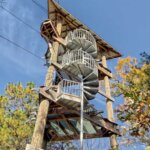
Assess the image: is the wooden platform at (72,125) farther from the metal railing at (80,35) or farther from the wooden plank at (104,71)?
the metal railing at (80,35)

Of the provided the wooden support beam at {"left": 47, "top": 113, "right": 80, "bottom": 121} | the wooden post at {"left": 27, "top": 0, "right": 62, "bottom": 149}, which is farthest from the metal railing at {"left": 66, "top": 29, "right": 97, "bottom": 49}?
the wooden support beam at {"left": 47, "top": 113, "right": 80, "bottom": 121}

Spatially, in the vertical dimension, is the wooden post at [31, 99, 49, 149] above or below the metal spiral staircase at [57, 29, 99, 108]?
below

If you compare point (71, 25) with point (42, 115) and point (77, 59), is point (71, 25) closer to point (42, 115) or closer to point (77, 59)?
point (77, 59)

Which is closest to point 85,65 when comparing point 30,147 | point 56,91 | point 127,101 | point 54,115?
point 56,91

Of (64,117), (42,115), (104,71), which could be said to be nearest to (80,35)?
(104,71)

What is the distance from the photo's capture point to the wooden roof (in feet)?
47.0

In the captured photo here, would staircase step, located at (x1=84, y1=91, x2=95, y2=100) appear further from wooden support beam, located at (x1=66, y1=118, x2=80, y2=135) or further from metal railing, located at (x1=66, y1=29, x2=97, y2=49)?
metal railing, located at (x1=66, y1=29, x2=97, y2=49)

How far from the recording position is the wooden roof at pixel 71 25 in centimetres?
1434

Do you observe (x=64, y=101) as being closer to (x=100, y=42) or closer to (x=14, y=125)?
(x=14, y=125)

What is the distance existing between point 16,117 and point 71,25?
578 centimetres

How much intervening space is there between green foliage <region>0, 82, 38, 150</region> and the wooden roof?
4.10 meters

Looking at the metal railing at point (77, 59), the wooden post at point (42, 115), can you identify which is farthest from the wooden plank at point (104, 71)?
the wooden post at point (42, 115)

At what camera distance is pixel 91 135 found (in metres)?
12.1

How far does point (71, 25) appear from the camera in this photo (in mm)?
14867
